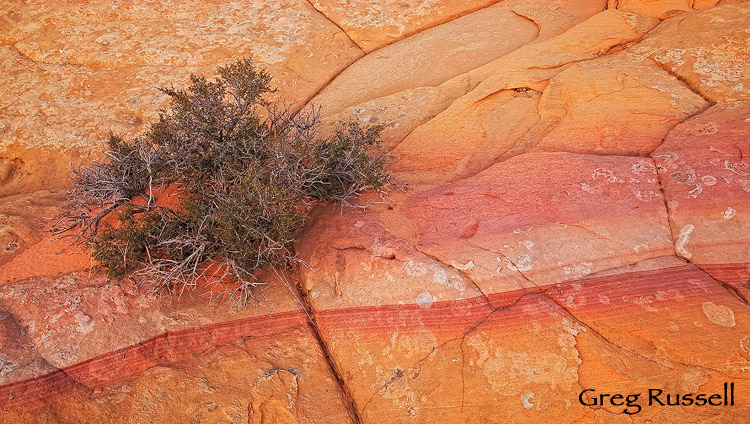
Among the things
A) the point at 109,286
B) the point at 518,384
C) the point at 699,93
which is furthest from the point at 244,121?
the point at 699,93

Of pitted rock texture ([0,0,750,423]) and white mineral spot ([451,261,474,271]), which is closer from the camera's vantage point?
pitted rock texture ([0,0,750,423])

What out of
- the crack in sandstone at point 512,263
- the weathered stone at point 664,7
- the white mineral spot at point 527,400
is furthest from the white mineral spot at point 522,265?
the weathered stone at point 664,7

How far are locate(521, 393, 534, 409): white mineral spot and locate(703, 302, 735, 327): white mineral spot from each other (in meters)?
0.96

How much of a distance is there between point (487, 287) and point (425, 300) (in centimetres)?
34

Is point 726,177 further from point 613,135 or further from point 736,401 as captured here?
point 736,401

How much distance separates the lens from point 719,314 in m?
2.57

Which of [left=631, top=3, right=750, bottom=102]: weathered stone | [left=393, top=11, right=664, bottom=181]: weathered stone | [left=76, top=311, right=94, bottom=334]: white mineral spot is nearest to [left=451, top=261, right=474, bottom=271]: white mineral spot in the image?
[left=393, top=11, right=664, bottom=181]: weathered stone

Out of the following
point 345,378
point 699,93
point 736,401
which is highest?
point 699,93

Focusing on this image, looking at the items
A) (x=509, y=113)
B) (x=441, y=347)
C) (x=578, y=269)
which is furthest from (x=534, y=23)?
(x=441, y=347)

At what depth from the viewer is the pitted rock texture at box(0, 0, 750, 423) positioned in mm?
2516

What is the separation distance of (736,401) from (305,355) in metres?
2.02

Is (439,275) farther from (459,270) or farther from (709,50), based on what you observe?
(709,50)

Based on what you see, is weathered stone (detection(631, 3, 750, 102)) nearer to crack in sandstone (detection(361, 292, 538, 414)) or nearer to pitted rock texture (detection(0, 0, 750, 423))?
pitted rock texture (detection(0, 0, 750, 423))

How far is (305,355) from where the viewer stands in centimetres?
281
